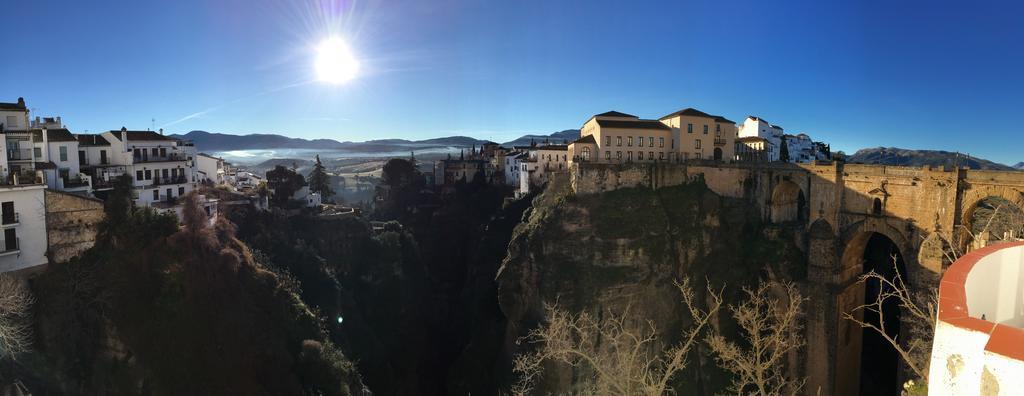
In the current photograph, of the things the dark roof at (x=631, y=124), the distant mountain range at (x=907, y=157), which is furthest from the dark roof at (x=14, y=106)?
the distant mountain range at (x=907, y=157)

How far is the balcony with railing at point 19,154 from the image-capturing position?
26609 mm

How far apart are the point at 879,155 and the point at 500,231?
80.1 metres

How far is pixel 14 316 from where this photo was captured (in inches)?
841

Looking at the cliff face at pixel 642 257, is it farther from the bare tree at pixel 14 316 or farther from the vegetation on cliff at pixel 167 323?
the bare tree at pixel 14 316

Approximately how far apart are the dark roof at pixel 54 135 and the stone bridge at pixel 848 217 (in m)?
30.6

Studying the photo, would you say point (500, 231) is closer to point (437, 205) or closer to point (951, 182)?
point (437, 205)

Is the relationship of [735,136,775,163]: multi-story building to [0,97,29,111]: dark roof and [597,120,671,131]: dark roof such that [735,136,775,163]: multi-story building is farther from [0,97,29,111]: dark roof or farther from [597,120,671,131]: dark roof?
[0,97,29,111]: dark roof

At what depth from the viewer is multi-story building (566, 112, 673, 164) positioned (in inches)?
1656

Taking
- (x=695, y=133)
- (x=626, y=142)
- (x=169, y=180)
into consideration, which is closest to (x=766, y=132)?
(x=695, y=133)

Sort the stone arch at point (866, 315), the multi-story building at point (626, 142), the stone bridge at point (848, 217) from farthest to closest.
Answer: the multi-story building at point (626, 142) < the stone arch at point (866, 315) < the stone bridge at point (848, 217)

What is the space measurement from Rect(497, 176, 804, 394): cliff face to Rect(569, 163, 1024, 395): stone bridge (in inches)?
51.9

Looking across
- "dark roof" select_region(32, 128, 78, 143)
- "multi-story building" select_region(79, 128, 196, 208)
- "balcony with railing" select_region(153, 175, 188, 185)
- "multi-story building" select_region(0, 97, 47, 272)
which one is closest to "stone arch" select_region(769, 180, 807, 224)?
"multi-story building" select_region(79, 128, 196, 208)

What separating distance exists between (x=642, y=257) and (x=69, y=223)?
31.1 metres

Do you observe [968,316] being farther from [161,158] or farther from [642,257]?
[161,158]
